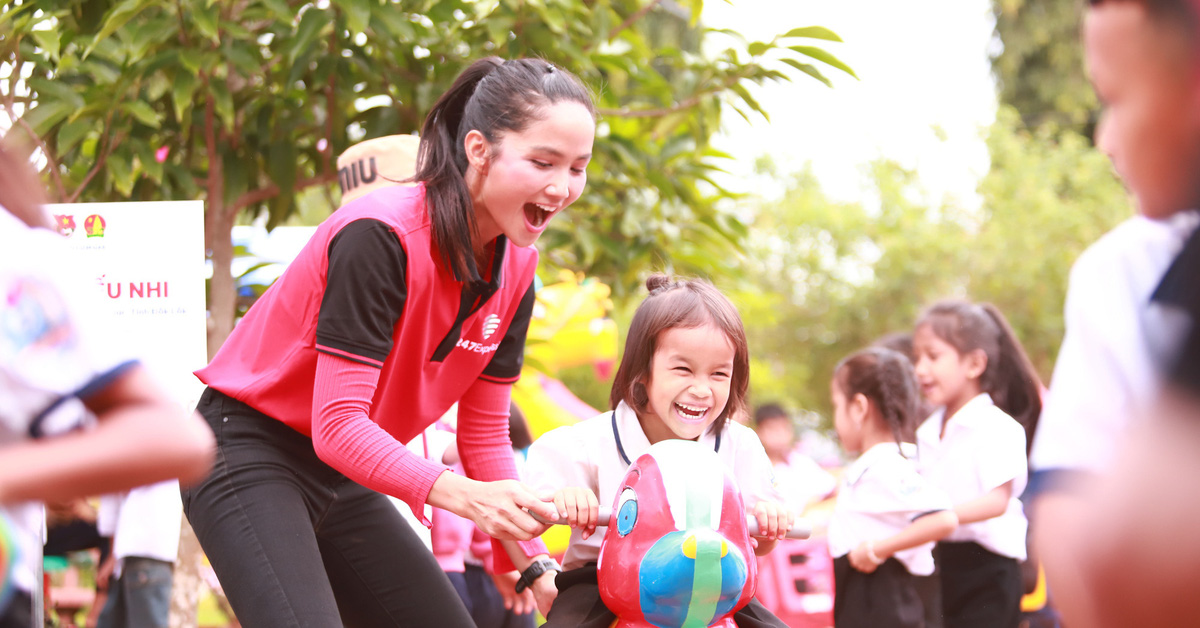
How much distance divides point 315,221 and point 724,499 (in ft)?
31.6

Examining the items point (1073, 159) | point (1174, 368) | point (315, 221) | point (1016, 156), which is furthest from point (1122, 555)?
point (1073, 159)

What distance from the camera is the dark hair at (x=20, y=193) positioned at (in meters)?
1.23

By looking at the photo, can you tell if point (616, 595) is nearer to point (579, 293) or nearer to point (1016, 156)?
point (579, 293)

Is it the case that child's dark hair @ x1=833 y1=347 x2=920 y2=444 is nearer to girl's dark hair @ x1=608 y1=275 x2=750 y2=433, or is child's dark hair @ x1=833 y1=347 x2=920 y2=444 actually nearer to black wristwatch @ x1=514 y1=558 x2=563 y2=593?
girl's dark hair @ x1=608 y1=275 x2=750 y2=433

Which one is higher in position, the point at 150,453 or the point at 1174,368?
the point at 1174,368

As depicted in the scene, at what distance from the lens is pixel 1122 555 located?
1.07 metres

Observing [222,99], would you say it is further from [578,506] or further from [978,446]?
[978,446]

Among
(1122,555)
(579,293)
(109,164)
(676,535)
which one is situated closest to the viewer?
(1122,555)

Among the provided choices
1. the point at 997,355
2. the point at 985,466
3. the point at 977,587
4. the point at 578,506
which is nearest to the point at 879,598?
the point at 977,587

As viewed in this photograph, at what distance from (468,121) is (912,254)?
45.6 feet

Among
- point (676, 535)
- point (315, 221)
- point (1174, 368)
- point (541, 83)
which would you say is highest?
point (541, 83)

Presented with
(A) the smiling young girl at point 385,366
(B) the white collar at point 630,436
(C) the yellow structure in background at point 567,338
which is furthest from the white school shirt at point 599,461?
(C) the yellow structure in background at point 567,338

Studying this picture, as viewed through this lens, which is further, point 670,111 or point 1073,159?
point 1073,159

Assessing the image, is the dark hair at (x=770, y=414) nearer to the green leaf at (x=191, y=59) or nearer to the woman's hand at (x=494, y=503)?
the green leaf at (x=191, y=59)
